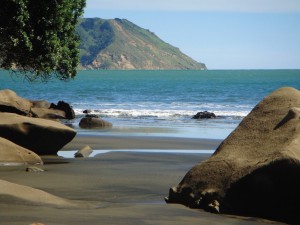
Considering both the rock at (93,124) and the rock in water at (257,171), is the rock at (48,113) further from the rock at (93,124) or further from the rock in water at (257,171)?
the rock in water at (257,171)

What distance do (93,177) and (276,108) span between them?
15.2 ft

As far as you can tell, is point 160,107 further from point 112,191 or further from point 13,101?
point 112,191

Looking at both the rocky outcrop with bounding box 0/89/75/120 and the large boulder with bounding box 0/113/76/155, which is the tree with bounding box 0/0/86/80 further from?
the rocky outcrop with bounding box 0/89/75/120

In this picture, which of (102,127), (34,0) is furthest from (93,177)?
(102,127)

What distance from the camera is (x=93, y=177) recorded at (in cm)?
1407

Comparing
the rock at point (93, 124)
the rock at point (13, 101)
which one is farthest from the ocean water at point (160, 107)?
the rock at point (13, 101)

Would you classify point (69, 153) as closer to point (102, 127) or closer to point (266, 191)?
point (266, 191)

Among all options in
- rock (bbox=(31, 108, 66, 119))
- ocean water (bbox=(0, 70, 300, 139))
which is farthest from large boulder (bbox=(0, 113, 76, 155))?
rock (bbox=(31, 108, 66, 119))

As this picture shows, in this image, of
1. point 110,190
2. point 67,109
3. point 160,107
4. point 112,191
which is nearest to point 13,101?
point 67,109

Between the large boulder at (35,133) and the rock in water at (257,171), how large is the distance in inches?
314

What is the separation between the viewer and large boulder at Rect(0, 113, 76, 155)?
696 inches

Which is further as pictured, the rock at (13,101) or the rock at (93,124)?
the rock at (13,101)

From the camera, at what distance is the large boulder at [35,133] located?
58.0ft

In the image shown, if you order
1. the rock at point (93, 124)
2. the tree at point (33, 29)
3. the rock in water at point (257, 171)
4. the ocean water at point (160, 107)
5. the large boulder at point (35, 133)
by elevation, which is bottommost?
the ocean water at point (160, 107)
